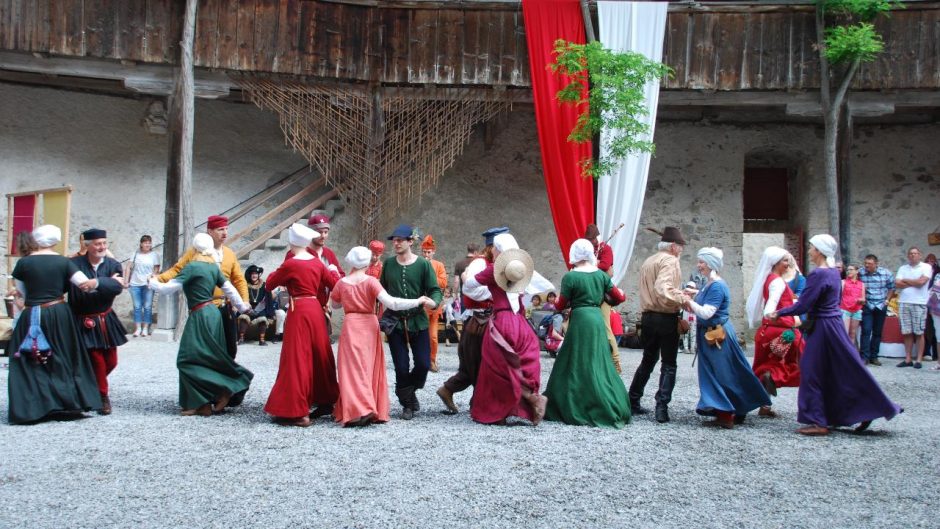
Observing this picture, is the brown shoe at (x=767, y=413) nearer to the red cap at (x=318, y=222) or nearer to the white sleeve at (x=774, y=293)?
the white sleeve at (x=774, y=293)

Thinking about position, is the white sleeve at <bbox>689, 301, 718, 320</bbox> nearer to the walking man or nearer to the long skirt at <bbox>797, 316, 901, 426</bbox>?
the long skirt at <bbox>797, 316, 901, 426</bbox>

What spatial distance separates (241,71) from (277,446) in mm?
8861

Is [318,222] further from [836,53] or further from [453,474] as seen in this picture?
[836,53]

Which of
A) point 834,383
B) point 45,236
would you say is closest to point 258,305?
point 45,236

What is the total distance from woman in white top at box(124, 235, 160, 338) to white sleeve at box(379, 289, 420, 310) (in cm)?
782

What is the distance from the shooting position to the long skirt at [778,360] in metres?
7.29

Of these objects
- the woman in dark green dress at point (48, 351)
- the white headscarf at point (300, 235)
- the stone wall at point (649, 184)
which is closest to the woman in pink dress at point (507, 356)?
the white headscarf at point (300, 235)

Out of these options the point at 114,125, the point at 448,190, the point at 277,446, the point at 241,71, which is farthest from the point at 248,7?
the point at 277,446

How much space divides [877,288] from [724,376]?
6.50 metres

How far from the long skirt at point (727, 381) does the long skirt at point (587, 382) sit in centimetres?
60

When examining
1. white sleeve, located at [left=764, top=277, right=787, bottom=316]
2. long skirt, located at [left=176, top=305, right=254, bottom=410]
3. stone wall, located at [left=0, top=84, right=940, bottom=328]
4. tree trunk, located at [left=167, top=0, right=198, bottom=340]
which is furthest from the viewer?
stone wall, located at [left=0, top=84, right=940, bottom=328]

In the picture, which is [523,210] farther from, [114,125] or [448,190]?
[114,125]

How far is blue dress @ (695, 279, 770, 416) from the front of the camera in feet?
21.8

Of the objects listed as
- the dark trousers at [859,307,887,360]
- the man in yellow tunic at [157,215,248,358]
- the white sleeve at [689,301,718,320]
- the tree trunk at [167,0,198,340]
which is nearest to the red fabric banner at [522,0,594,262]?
the dark trousers at [859,307,887,360]
